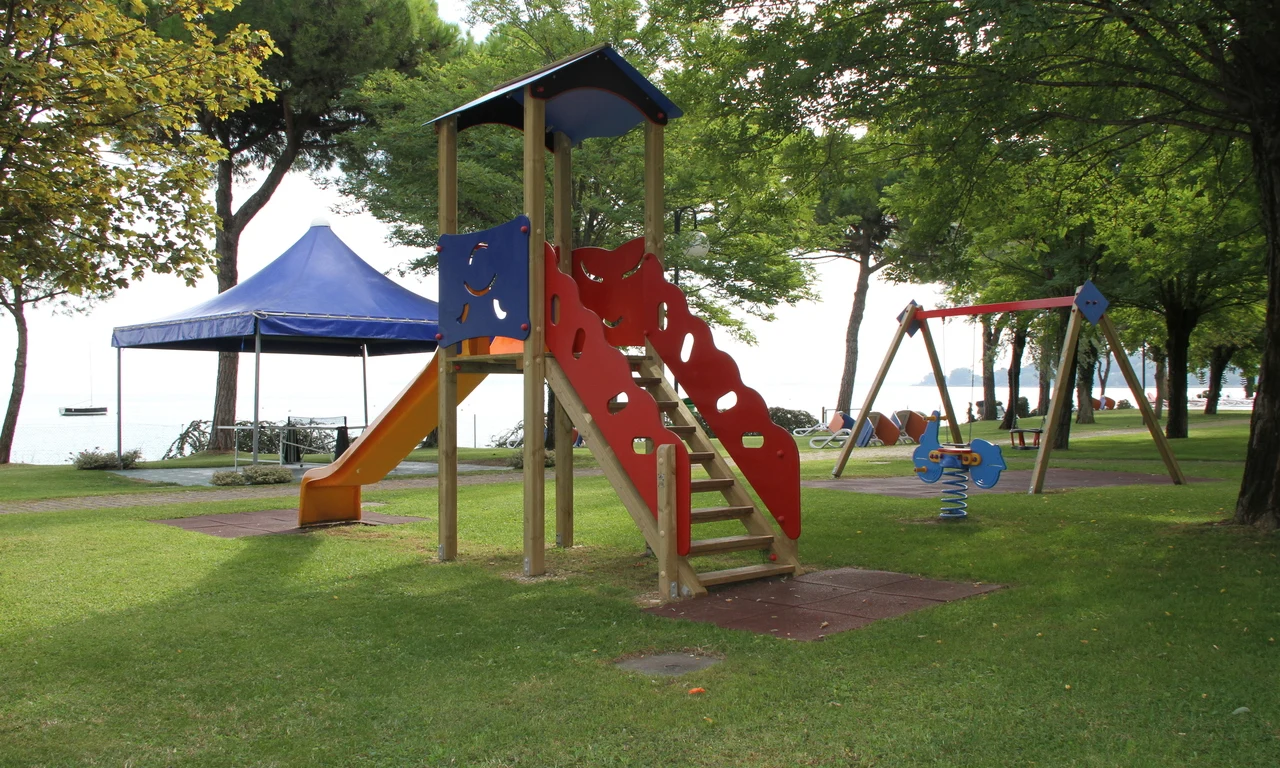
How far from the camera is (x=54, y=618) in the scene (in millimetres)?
6109

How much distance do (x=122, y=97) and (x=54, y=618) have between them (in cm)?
468

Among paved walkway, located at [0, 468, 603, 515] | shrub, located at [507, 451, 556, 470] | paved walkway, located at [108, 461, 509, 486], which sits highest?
shrub, located at [507, 451, 556, 470]

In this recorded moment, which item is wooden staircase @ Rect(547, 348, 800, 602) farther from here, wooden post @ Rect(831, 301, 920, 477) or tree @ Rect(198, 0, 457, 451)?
tree @ Rect(198, 0, 457, 451)

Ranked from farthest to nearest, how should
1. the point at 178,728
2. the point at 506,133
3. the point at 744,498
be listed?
the point at 506,133 < the point at 744,498 < the point at 178,728

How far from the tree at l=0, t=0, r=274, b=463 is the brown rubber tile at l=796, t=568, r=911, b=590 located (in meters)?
6.53

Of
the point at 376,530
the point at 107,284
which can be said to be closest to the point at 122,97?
the point at 107,284

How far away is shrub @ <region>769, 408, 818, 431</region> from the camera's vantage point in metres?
31.5

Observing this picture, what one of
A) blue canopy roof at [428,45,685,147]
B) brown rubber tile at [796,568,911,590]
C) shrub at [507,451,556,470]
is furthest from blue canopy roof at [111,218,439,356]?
brown rubber tile at [796,568,911,590]

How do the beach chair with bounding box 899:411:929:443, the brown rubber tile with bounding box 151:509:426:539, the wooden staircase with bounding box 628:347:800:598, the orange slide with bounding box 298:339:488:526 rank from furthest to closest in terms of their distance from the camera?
the beach chair with bounding box 899:411:929:443 < the brown rubber tile with bounding box 151:509:426:539 < the orange slide with bounding box 298:339:488:526 < the wooden staircase with bounding box 628:347:800:598

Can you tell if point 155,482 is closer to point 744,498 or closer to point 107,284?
point 107,284

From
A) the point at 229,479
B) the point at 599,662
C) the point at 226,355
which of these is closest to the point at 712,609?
the point at 599,662

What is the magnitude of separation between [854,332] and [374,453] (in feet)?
86.0

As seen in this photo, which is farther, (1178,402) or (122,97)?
(1178,402)

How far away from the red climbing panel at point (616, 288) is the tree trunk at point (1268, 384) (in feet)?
16.8
